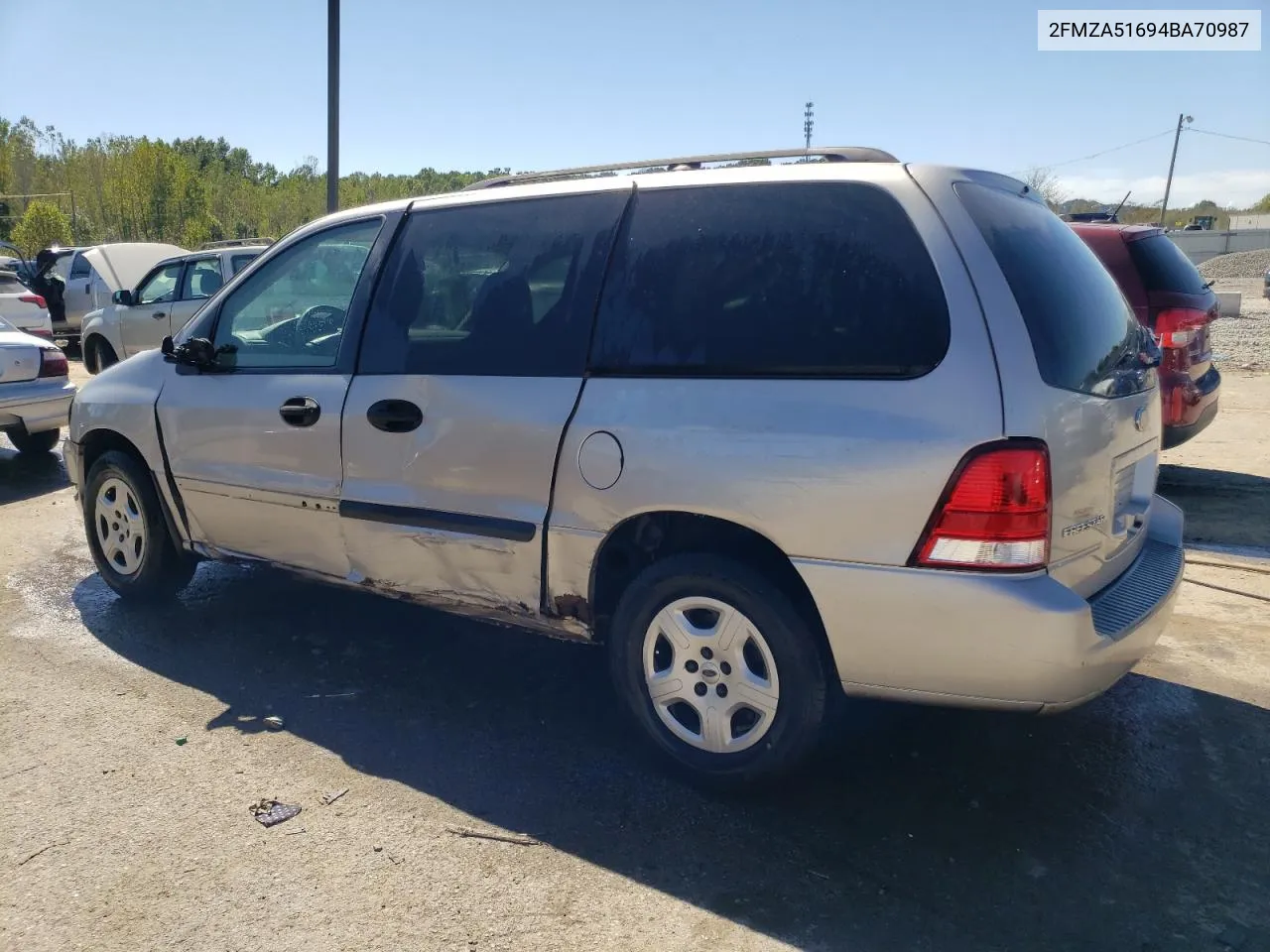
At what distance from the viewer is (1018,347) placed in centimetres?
269

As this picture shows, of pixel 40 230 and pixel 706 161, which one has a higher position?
pixel 40 230

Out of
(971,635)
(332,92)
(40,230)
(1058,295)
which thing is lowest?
(971,635)

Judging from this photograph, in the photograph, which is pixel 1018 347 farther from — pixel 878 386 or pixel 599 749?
pixel 599 749

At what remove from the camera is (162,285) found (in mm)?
12375

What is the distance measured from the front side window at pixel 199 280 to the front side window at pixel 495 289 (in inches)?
357

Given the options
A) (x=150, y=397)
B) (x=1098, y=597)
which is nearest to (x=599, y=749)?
(x=1098, y=597)

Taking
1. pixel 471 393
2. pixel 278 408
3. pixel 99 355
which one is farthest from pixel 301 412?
pixel 99 355

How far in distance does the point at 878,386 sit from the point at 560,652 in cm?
217

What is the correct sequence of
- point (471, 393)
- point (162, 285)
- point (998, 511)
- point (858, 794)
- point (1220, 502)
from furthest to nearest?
1. point (162, 285)
2. point (1220, 502)
3. point (471, 393)
4. point (858, 794)
5. point (998, 511)

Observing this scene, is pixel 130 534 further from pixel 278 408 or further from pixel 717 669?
pixel 717 669

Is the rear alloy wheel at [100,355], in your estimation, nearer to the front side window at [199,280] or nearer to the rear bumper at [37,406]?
the front side window at [199,280]

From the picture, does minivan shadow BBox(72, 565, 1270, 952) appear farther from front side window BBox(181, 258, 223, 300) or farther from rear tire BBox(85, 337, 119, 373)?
rear tire BBox(85, 337, 119, 373)

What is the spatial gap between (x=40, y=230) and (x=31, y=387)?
39.1 m

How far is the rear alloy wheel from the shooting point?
43.2ft
